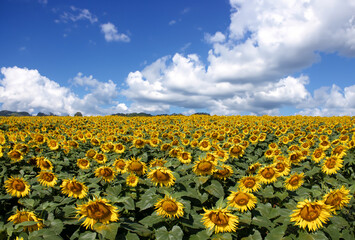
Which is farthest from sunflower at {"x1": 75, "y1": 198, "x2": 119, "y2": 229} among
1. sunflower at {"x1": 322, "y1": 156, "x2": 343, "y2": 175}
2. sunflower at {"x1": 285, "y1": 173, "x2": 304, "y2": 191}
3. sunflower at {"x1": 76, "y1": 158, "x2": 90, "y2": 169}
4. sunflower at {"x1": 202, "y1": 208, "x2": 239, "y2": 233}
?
sunflower at {"x1": 322, "y1": 156, "x2": 343, "y2": 175}

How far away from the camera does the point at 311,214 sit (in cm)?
286

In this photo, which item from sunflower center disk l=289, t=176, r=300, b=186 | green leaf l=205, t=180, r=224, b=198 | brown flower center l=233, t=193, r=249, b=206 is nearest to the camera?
brown flower center l=233, t=193, r=249, b=206

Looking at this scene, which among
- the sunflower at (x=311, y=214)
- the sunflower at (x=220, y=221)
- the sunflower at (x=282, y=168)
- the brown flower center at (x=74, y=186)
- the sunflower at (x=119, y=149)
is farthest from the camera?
the sunflower at (x=119, y=149)

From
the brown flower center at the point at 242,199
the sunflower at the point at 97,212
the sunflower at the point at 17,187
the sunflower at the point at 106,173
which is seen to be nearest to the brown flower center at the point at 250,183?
the brown flower center at the point at 242,199

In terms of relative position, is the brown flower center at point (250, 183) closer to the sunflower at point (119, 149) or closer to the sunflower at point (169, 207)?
the sunflower at point (169, 207)

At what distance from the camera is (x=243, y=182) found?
4.03 meters

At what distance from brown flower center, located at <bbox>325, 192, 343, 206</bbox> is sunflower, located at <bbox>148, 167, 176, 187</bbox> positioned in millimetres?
2507

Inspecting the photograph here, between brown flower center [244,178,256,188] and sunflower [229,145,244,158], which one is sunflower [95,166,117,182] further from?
sunflower [229,145,244,158]

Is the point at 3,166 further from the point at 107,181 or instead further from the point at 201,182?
the point at 201,182

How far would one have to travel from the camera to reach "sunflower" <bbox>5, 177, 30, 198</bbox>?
4.12 metres

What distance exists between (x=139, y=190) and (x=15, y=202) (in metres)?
3.17

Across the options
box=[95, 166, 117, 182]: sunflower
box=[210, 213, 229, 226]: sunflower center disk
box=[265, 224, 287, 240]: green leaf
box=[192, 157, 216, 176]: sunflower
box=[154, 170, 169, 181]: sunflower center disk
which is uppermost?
box=[192, 157, 216, 176]: sunflower

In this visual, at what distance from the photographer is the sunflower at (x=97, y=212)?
106 inches

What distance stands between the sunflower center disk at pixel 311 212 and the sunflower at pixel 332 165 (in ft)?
9.55
